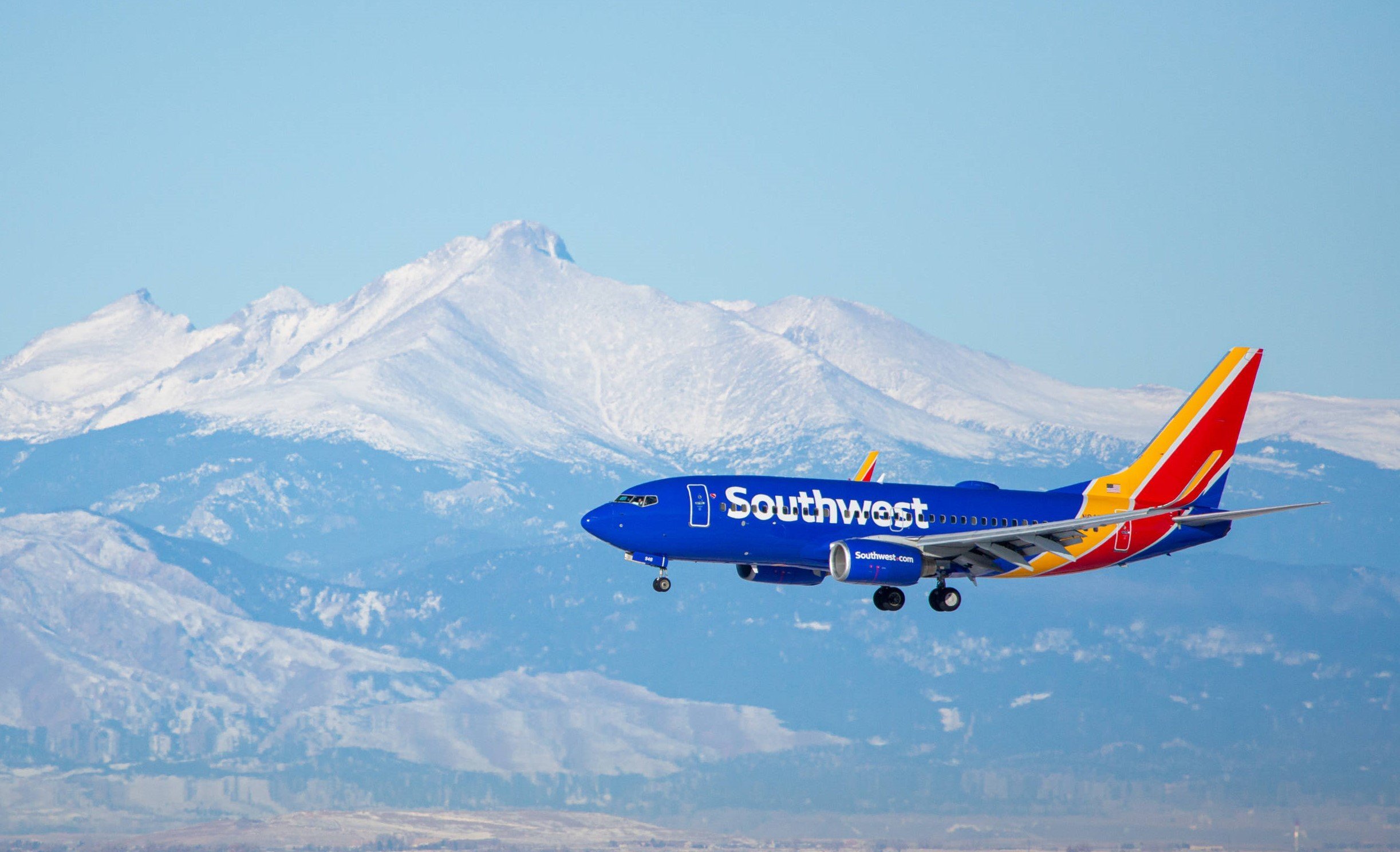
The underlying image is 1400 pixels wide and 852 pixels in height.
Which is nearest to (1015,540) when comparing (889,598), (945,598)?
(945,598)

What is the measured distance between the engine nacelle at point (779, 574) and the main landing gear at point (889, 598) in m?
3.09

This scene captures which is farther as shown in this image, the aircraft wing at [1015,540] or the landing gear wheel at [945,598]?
the landing gear wheel at [945,598]

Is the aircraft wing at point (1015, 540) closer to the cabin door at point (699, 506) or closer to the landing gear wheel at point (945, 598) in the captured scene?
the landing gear wheel at point (945, 598)

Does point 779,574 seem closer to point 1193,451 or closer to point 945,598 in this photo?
point 945,598

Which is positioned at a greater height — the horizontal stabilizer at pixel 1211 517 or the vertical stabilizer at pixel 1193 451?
the vertical stabilizer at pixel 1193 451

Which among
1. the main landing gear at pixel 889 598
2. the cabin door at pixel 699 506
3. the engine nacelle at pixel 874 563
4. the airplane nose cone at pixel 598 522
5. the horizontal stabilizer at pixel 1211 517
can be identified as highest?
the horizontal stabilizer at pixel 1211 517

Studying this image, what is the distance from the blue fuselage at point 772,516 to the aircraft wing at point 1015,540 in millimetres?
925

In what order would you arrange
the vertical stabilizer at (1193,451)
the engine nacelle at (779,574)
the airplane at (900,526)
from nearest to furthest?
1. the airplane at (900,526)
2. the engine nacelle at (779,574)
3. the vertical stabilizer at (1193,451)

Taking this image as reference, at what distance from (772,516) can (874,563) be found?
5434 millimetres

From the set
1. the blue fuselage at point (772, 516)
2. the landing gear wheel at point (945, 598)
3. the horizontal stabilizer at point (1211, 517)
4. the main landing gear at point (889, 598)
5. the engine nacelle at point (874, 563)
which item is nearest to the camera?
the blue fuselage at point (772, 516)

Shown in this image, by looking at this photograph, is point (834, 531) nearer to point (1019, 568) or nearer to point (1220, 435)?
point (1019, 568)

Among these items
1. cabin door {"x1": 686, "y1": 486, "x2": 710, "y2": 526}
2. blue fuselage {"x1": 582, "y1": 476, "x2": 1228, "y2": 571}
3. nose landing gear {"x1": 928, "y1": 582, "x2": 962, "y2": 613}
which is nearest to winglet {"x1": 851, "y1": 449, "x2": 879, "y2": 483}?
blue fuselage {"x1": 582, "y1": 476, "x2": 1228, "y2": 571}

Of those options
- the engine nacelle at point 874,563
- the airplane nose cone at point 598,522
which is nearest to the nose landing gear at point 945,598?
the engine nacelle at point 874,563

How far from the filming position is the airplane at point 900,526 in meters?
94.0
